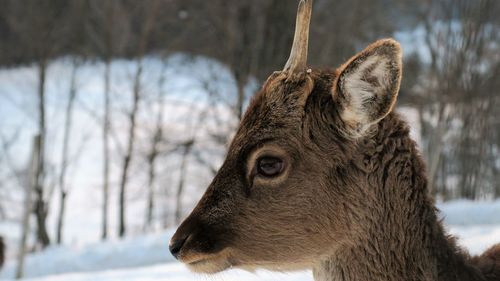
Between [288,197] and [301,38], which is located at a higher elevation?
[301,38]

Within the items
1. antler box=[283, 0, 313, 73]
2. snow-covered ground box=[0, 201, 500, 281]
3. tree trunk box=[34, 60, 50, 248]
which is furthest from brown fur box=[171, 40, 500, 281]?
tree trunk box=[34, 60, 50, 248]

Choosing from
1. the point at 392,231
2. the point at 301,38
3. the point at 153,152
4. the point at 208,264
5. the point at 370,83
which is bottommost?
the point at 153,152

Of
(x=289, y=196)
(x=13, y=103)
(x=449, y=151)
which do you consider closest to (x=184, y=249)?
(x=289, y=196)

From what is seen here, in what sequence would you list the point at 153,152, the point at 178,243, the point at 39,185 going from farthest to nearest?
the point at 153,152
the point at 39,185
the point at 178,243

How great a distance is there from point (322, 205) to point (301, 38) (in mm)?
757

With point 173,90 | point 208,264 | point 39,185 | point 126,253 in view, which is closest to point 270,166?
point 208,264

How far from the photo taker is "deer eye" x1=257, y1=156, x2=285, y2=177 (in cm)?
287

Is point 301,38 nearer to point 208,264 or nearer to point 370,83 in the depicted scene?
point 370,83

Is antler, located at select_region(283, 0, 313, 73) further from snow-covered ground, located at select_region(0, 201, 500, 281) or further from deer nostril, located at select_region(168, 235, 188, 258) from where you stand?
snow-covered ground, located at select_region(0, 201, 500, 281)

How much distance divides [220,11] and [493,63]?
10.4 meters

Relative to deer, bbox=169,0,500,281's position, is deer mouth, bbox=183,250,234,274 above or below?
below

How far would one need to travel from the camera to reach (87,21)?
27.5 meters

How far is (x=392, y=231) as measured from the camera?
9.52 ft

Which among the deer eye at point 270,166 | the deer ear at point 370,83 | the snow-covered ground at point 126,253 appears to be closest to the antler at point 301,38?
the deer ear at point 370,83
